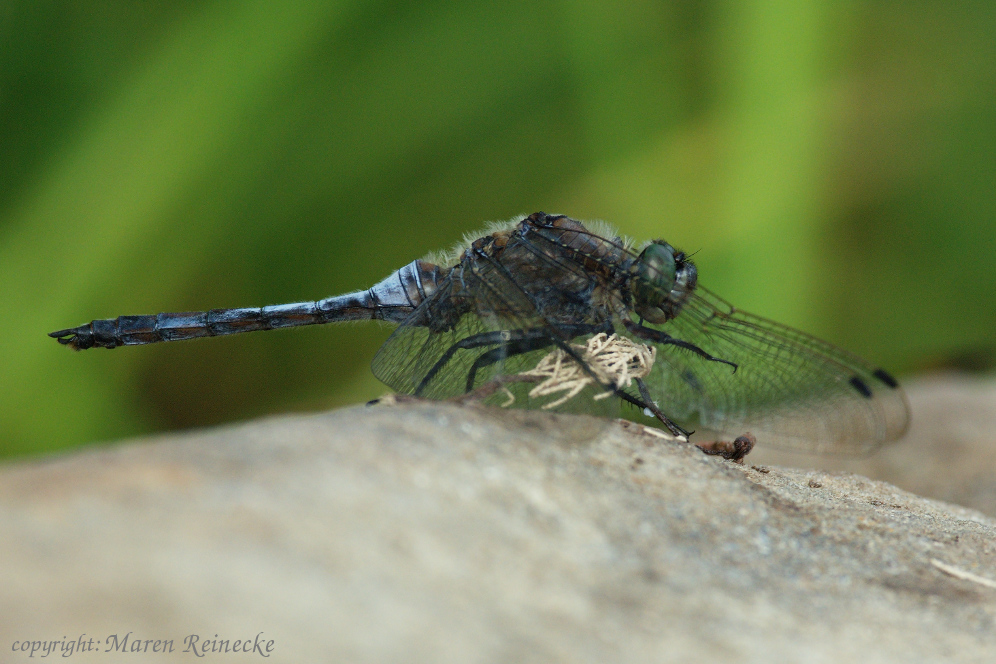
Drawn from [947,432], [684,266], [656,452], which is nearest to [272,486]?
[656,452]

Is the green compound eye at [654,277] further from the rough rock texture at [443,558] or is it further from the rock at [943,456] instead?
the rough rock texture at [443,558]

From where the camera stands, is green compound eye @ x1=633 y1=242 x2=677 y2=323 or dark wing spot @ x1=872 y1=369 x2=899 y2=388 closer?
green compound eye @ x1=633 y1=242 x2=677 y2=323

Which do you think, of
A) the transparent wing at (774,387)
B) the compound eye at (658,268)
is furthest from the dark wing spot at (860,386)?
the compound eye at (658,268)

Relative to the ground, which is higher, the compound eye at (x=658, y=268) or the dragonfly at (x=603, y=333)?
the compound eye at (x=658, y=268)

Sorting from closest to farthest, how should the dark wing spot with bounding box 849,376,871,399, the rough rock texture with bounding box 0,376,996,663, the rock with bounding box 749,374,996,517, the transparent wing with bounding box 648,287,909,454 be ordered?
1. the rough rock texture with bounding box 0,376,996,663
2. the transparent wing with bounding box 648,287,909,454
3. the dark wing spot with bounding box 849,376,871,399
4. the rock with bounding box 749,374,996,517

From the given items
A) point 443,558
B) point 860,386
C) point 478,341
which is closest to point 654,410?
point 478,341

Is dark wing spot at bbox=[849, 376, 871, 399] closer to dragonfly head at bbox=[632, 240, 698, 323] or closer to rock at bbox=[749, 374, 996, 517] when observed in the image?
rock at bbox=[749, 374, 996, 517]

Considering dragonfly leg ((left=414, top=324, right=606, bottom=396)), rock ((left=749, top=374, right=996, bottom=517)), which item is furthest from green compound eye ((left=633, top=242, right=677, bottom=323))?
rock ((left=749, top=374, right=996, bottom=517))
